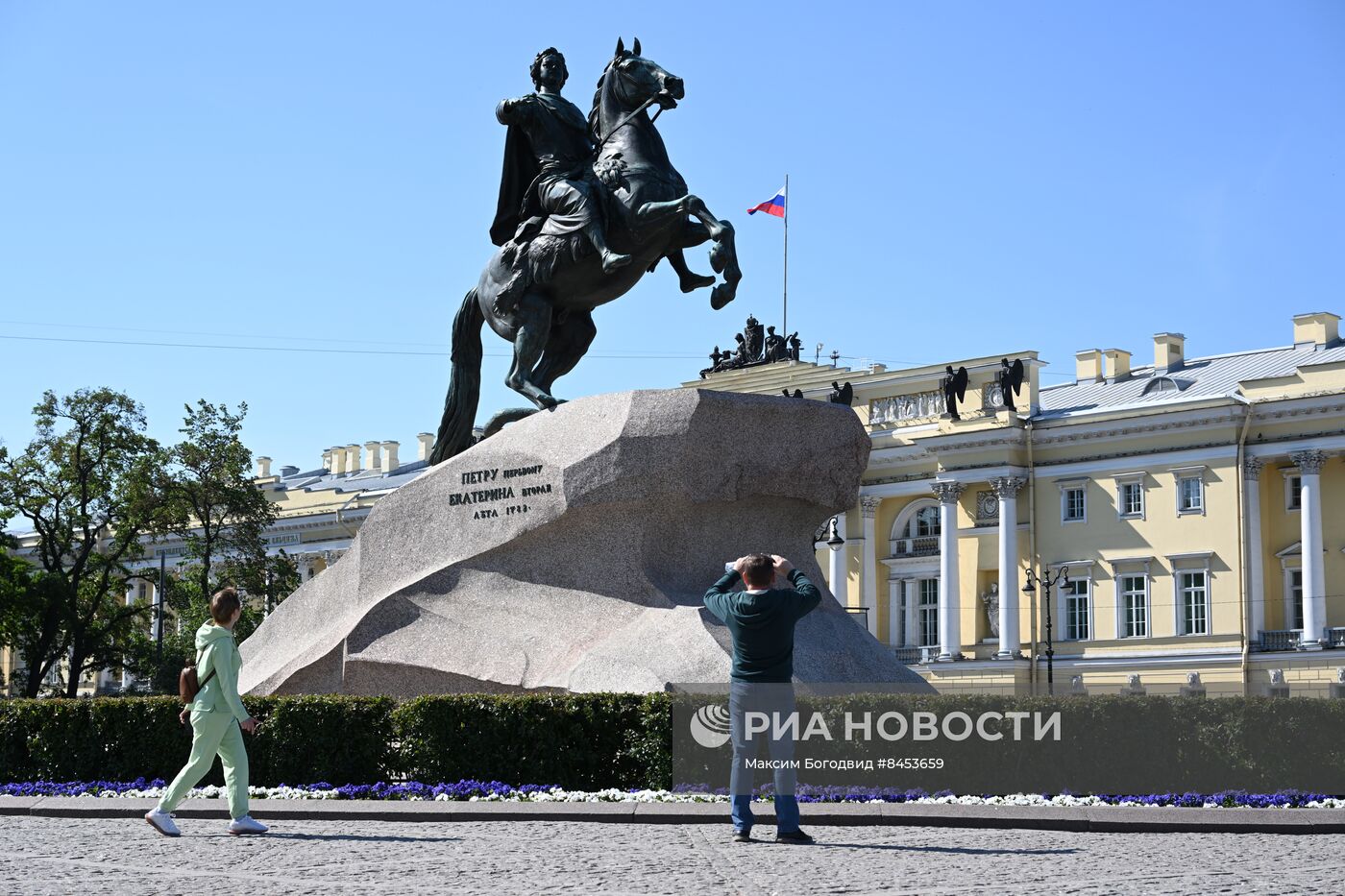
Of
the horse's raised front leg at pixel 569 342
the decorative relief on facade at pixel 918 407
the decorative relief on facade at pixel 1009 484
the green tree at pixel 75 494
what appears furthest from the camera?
the decorative relief on facade at pixel 918 407

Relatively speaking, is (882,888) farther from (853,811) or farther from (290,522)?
(290,522)

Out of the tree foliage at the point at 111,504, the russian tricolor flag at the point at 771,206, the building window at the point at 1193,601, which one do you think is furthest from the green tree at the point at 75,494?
the building window at the point at 1193,601

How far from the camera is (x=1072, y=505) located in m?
61.7

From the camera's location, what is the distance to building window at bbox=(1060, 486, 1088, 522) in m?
61.4

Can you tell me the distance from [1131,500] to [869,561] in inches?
422

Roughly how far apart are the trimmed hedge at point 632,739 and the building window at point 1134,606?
161 feet

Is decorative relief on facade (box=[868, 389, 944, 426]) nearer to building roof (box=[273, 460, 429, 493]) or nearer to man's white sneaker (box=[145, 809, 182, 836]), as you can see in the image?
building roof (box=[273, 460, 429, 493])

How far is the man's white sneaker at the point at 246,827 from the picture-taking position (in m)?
9.34

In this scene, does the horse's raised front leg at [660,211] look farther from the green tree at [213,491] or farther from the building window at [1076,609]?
the building window at [1076,609]

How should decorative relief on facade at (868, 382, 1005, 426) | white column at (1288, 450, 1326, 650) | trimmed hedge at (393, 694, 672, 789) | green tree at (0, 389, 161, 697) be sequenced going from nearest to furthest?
trimmed hedge at (393, 694, 672, 789), green tree at (0, 389, 161, 697), white column at (1288, 450, 1326, 650), decorative relief on facade at (868, 382, 1005, 426)

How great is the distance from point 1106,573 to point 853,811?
2045 inches

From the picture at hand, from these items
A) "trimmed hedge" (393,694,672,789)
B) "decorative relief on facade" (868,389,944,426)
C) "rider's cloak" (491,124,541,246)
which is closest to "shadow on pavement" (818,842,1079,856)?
"trimmed hedge" (393,694,672,789)

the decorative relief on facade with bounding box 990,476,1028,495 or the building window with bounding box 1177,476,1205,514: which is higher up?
the decorative relief on facade with bounding box 990,476,1028,495

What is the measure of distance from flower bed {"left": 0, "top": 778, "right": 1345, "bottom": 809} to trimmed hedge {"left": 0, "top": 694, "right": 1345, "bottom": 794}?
0.15 m
